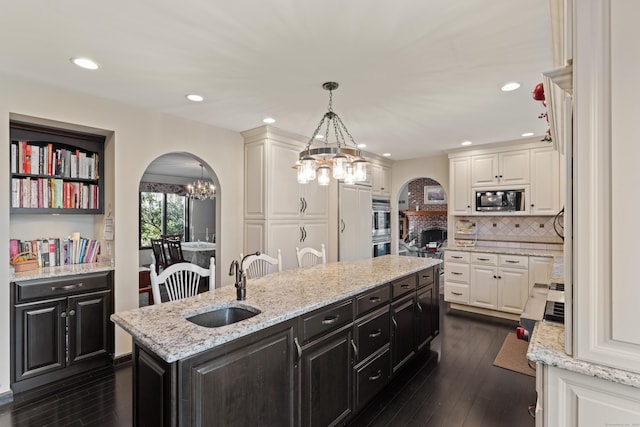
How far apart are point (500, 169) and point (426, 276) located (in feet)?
8.22

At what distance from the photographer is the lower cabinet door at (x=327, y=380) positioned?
1.76m

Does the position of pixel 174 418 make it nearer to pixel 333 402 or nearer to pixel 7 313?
pixel 333 402

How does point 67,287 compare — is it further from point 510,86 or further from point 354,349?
point 510,86

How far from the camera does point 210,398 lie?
1331 mm

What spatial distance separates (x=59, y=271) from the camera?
2.72m

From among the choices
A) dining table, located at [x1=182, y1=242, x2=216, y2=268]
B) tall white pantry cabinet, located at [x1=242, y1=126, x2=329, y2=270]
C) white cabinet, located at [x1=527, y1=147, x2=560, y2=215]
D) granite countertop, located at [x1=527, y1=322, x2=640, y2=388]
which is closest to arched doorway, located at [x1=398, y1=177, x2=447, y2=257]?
white cabinet, located at [x1=527, y1=147, x2=560, y2=215]

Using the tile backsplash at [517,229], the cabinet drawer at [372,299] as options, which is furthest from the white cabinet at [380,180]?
the cabinet drawer at [372,299]

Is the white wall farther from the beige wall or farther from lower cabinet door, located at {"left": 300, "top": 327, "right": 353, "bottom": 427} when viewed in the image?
the beige wall

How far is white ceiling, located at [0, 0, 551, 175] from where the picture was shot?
1670mm

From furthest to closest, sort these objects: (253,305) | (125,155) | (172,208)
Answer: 1. (172,208)
2. (125,155)
3. (253,305)

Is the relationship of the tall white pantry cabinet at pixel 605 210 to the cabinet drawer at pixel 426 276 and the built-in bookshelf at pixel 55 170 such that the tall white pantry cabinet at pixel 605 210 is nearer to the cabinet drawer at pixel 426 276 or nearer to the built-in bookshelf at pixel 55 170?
the cabinet drawer at pixel 426 276

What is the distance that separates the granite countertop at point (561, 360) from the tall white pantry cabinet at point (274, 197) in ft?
9.84

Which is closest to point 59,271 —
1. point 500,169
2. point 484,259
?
point 484,259

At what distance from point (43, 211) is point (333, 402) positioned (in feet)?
9.67
